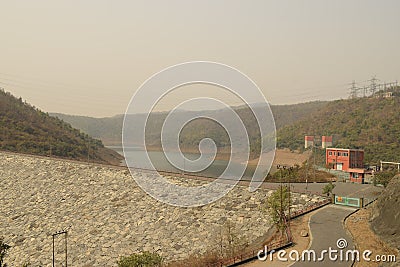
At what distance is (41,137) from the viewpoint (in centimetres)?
5609

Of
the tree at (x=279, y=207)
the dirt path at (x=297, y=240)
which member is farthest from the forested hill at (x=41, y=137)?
the dirt path at (x=297, y=240)

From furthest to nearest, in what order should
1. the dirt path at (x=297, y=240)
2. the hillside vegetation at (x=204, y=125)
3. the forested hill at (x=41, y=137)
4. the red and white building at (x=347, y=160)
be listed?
1. the hillside vegetation at (x=204, y=125)
2. the forested hill at (x=41, y=137)
3. the red and white building at (x=347, y=160)
4. the dirt path at (x=297, y=240)

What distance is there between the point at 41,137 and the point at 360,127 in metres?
49.0

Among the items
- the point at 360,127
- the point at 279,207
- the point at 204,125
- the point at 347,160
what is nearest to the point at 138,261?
the point at 279,207

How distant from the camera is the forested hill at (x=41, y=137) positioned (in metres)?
50.5

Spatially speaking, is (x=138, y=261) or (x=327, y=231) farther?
(x=327, y=231)

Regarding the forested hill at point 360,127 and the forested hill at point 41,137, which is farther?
the forested hill at point 41,137

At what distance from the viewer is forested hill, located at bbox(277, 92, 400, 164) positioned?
150ft

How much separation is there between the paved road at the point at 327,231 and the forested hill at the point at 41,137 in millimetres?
41025

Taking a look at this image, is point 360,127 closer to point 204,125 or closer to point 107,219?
point 107,219

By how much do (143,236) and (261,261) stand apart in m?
8.93

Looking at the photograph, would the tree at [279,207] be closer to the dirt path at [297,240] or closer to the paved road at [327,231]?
the dirt path at [297,240]

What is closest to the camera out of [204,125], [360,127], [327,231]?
[327,231]

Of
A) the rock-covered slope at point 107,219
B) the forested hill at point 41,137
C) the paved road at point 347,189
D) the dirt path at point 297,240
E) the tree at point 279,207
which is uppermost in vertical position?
the forested hill at point 41,137
